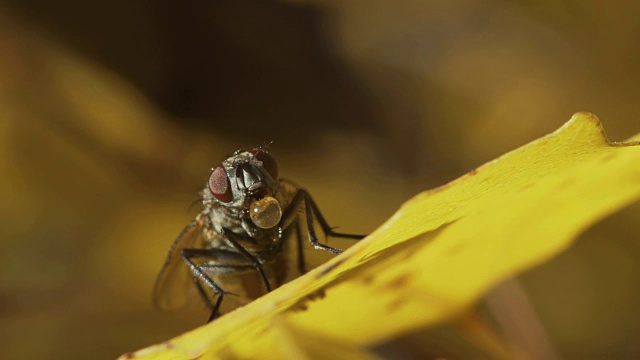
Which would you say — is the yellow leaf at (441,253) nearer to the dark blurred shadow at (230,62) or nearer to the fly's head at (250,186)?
the fly's head at (250,186)

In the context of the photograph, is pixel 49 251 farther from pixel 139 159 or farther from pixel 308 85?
pixel 308 85

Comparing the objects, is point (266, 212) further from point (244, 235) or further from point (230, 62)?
point (230, 62)

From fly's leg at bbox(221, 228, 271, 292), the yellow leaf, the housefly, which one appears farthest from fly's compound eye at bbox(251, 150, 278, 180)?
the yellow leaf

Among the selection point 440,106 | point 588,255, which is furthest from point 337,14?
point 588,255

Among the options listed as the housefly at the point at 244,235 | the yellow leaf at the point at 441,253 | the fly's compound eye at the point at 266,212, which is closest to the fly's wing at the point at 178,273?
the housefly at the point at 244,235

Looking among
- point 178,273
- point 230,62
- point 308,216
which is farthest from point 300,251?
point 230,62

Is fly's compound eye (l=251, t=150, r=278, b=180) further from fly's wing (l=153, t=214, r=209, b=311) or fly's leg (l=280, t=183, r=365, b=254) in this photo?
fly's wing (l=153, t=214, r=209, b=311)

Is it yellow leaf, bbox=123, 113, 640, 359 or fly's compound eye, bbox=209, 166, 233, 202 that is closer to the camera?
yellow leaf, bbox=123, 113, 640, 359
